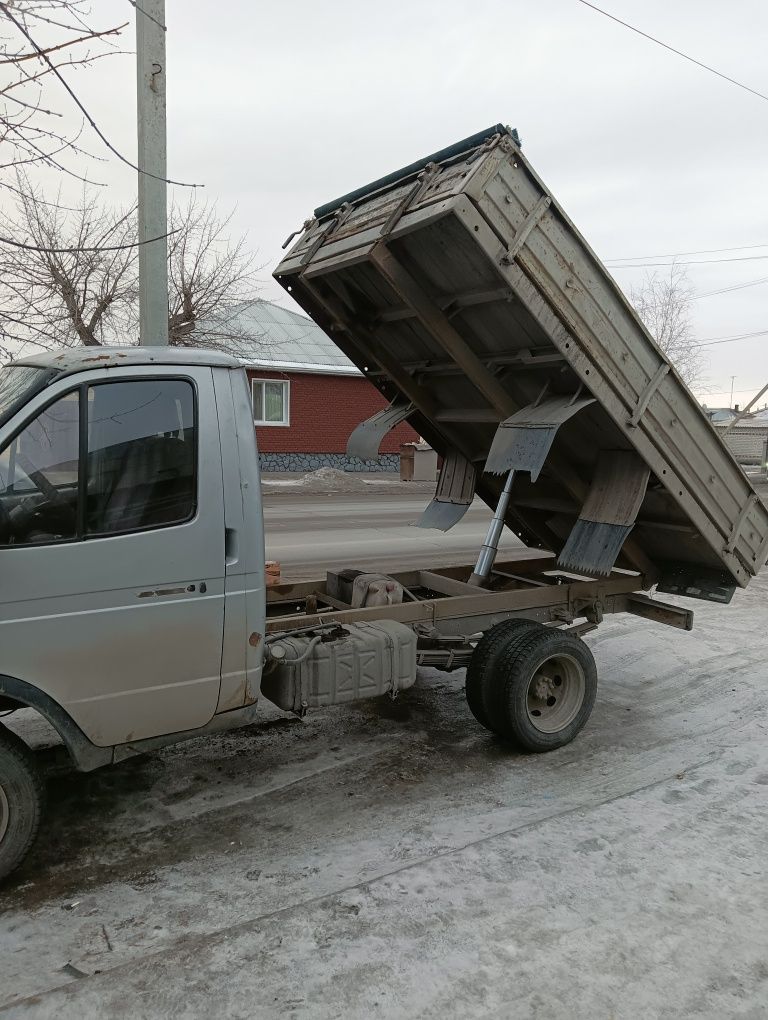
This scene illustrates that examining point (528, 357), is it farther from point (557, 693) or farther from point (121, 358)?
point (121, 358)

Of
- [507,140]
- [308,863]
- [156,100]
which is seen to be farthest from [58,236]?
[308,863]

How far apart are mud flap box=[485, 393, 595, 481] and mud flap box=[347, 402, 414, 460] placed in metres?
1.18

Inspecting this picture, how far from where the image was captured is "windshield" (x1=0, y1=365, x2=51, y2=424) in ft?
12.0

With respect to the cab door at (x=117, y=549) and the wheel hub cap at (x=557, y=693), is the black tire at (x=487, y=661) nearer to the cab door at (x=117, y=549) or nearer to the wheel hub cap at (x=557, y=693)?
the wheel hub cap at (x=557, y=693)

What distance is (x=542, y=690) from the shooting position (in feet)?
18.0

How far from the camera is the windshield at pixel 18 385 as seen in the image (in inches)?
144

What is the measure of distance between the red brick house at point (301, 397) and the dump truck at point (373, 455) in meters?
22.8

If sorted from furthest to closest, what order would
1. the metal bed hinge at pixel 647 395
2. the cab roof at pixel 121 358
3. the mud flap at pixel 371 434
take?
the mud flap at pixel 371 434
the metal bed hinge at pixel 647 395
the cab roof at pixel 121 358

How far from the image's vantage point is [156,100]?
643 centimetres

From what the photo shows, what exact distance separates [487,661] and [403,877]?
67.9 inches

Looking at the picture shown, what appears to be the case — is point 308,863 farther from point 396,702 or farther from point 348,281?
point 348,281

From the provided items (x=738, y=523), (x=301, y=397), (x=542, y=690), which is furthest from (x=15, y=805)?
(x=301, y=397)

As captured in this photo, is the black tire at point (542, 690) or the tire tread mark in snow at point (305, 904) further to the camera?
the black tire at point (542, 690)

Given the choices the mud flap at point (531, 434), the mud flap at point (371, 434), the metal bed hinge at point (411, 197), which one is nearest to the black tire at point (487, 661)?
the mud flap at point (531, 434)
